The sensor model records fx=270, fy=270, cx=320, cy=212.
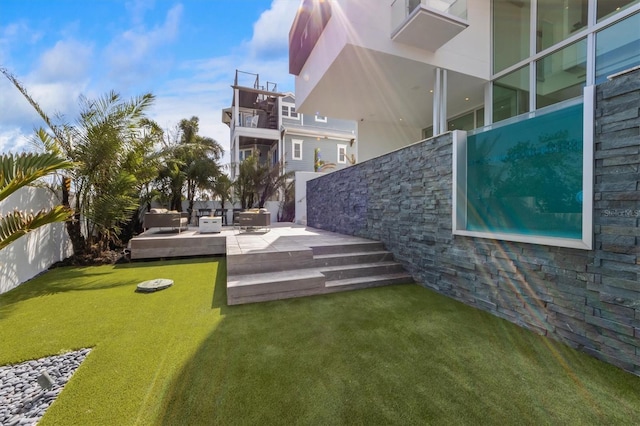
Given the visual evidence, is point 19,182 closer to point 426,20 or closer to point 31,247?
point 31,247

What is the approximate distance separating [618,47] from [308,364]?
28.3 ft

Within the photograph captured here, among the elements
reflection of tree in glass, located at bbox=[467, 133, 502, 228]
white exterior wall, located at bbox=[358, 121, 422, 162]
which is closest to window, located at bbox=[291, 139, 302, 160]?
white exterior wall, located at bbox=[358, 121, 422, 162]

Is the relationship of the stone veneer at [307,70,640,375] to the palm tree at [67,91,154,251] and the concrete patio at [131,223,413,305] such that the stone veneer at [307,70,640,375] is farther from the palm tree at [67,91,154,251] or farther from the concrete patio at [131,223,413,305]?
the palm tree at [67,91,154,251]

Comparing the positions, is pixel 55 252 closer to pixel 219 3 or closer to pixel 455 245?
pixel 219 3

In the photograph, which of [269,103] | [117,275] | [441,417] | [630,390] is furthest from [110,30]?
[269,103]

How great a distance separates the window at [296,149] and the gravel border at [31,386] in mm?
17314

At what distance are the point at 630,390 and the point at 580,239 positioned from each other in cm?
135

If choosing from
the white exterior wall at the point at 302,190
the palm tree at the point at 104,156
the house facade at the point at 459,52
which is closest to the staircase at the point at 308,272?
the palm tree at the point at 104,156

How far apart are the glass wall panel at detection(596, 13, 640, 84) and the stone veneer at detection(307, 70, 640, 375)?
4589 mm

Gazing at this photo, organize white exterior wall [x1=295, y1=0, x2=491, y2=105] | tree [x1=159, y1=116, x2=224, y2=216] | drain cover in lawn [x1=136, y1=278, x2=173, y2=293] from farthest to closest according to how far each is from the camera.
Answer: tree [x1=159, y1=116, x2=224, y2=216] < white exterior wall [x1=295, y1=0, x2=491, y2=105] < drain cover in lawn [x1=136, y1=278, x2=173, y2=293]

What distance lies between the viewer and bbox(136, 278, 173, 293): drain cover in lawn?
4637mm

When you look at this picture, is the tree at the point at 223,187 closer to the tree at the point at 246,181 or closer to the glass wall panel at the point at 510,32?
the tree at the point at 246,181

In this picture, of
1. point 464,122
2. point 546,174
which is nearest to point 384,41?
point 464,122

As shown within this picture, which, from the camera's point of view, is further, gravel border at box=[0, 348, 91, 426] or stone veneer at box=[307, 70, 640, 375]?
stone veneer at box=[307, 70, 640, 375]
